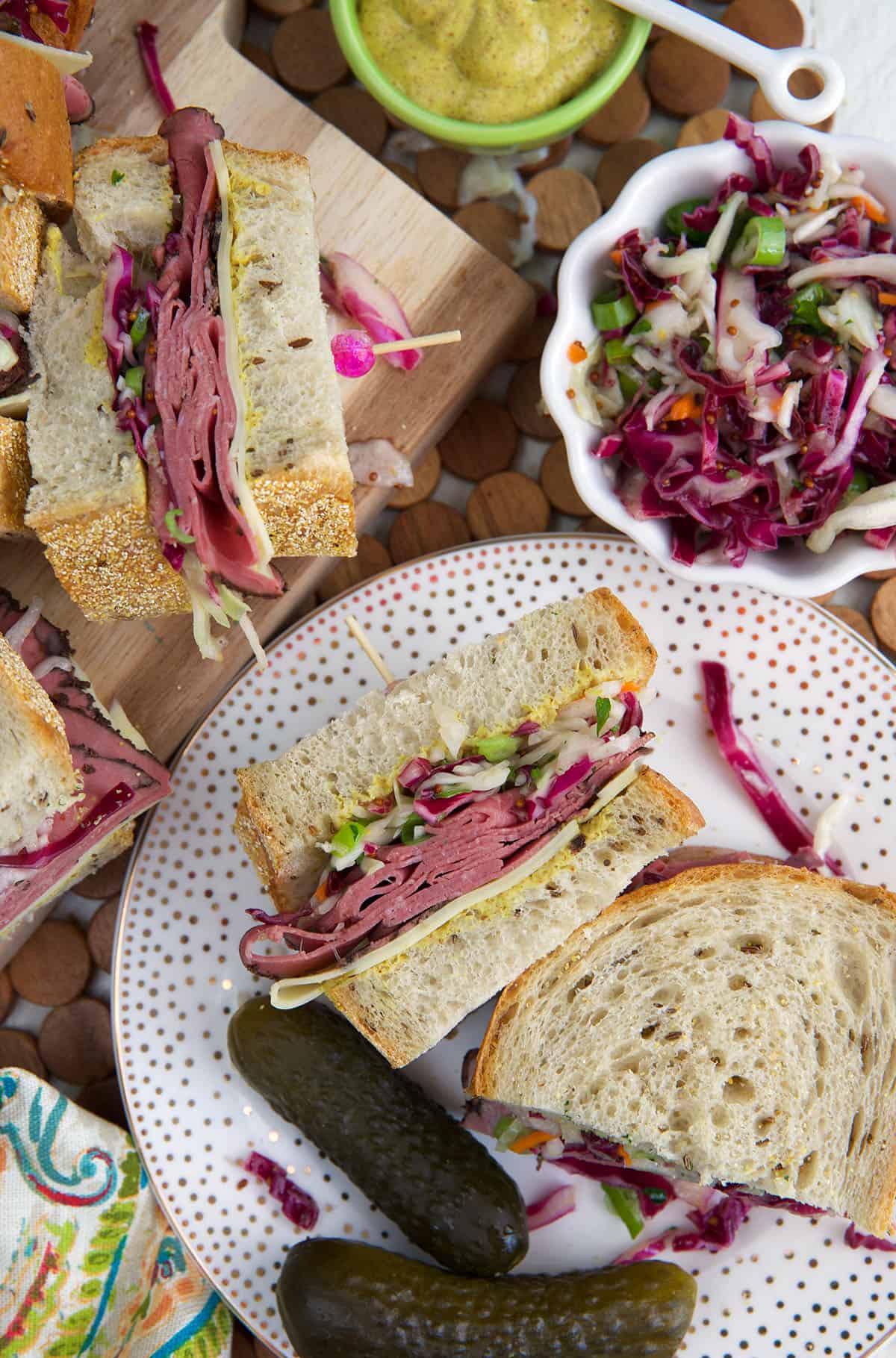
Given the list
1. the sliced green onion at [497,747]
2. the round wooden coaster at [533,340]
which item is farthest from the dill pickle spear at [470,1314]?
the round wooden coaster at [533,340]

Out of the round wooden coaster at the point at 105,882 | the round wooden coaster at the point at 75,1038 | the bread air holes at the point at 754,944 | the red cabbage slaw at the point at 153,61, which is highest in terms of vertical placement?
the red cabbage slaw at the point at 153,61

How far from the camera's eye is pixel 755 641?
2.38m

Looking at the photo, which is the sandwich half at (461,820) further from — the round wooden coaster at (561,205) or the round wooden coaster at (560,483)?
the round wooden coaster at (561,205)

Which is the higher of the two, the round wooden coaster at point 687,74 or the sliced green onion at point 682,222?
the round wooden coaster at point 687,74

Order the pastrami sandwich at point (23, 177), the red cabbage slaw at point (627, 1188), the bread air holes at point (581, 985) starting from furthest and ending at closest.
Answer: the red cabbage slaw at point (627, 1188), the bread air holes at point (581, 985), the pastrami sandwich at point (23, 177)

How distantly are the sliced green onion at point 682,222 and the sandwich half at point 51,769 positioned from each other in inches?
55.7

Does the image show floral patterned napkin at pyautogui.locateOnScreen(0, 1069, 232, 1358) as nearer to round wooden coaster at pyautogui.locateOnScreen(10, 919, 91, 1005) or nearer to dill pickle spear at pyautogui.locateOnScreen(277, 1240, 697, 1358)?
round wooden coaster at pyautogui.locateOnScreen(10, 919, 91, 1005)

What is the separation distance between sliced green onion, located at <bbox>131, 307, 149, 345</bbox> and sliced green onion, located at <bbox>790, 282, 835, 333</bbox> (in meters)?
1.15

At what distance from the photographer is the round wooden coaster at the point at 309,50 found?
2451 mm

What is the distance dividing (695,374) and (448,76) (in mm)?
757

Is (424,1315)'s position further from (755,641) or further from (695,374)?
(695,374)

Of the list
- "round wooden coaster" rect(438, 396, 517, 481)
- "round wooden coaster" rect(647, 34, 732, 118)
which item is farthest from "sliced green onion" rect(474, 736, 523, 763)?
"round wooden coaster" rect(647, 34, 732, 118)

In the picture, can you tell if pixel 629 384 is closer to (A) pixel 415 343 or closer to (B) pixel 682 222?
(B) pixel 682 222

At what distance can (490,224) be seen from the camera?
2.47m
